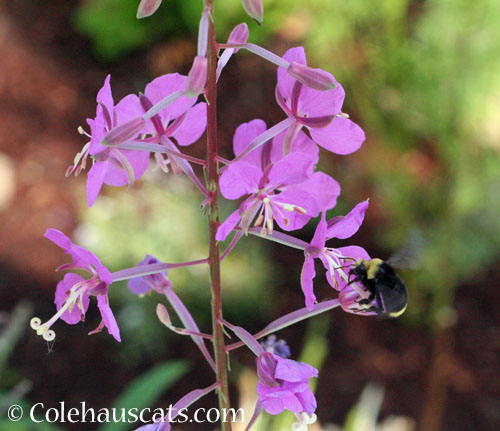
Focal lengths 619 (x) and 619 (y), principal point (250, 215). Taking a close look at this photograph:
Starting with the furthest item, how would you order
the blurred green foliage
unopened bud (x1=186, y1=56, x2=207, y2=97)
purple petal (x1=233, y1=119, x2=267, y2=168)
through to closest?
the blurred green foliage < purple petal (x1=233, y1=119, x2=267, y2=168) < unopened bud (x1=186, y1=56, x2=207, y2=97)

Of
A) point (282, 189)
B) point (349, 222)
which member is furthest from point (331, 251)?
point (282, 189)

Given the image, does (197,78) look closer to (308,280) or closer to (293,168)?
(293,168)

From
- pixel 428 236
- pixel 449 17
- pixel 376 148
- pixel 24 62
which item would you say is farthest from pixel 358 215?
pixel 24 62

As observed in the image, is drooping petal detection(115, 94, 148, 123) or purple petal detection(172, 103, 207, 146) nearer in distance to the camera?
drooping petal detection(115, 94, 148, 123)

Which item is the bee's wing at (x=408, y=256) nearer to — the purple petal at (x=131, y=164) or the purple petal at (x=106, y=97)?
the purple petal at (x=131, y=164)

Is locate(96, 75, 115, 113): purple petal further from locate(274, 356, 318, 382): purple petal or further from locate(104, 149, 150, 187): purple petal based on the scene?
locate(274, 356, 318, 382): purple petal

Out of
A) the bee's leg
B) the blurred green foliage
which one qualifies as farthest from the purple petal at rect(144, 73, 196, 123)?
the blurred green foliage
